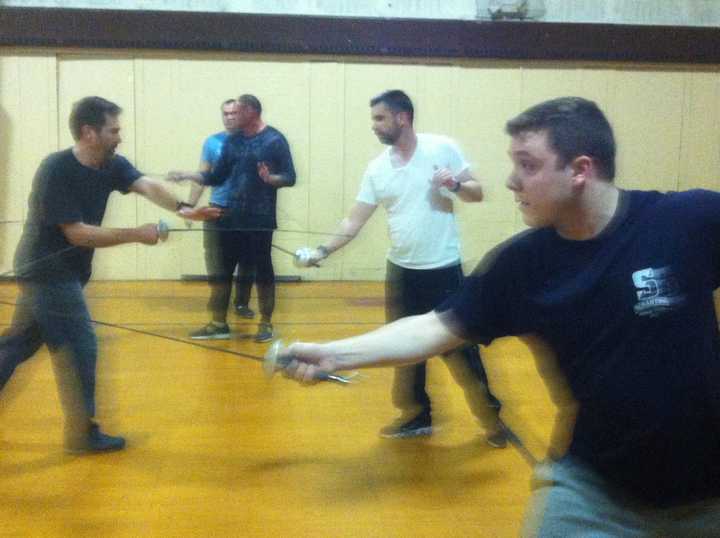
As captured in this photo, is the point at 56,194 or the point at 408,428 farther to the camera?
the point at 408,428

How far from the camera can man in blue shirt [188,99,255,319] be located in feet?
21.6

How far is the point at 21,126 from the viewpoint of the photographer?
9.03 m

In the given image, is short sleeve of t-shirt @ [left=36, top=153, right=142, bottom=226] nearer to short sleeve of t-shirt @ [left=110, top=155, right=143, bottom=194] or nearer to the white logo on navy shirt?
short sleeve of t-shirt @ [left=110, top=155, right=143, bottom=194]

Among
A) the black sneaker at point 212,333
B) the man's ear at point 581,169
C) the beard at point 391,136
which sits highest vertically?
the beard at point 391,136

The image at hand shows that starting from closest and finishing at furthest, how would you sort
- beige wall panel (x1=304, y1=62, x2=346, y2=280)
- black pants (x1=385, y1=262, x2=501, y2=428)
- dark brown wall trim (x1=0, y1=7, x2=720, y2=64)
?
1. black pants (x1=385, y1=262, x2=501, y2=428)
2. dark brown wall trim (x1=0, y1=7, x2=720, y2=64)
3. beige wall panel (x1=304, y1=62, x2=346, y2=280)

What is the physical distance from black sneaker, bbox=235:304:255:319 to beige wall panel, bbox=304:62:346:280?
6.14 ft

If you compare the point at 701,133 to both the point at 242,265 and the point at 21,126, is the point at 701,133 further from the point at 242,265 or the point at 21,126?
the point at 21,126

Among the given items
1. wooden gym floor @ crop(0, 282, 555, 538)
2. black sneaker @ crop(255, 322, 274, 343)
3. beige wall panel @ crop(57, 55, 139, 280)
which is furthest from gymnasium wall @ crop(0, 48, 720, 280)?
wooden gym floor @ crop(0, 282, 555, 538)

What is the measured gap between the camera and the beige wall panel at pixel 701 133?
9.50 metres

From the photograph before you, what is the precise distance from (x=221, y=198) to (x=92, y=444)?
9.17ft

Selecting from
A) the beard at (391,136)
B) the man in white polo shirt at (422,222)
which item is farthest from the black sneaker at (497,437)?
the beard at (391,136)

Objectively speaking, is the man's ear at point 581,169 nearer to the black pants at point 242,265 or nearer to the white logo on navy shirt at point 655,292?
the white logo on navy shirt at point 655,292

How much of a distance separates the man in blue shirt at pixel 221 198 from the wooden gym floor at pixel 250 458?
0.69 metres

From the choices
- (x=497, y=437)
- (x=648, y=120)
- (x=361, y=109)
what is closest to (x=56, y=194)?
(x=497, y=437)
